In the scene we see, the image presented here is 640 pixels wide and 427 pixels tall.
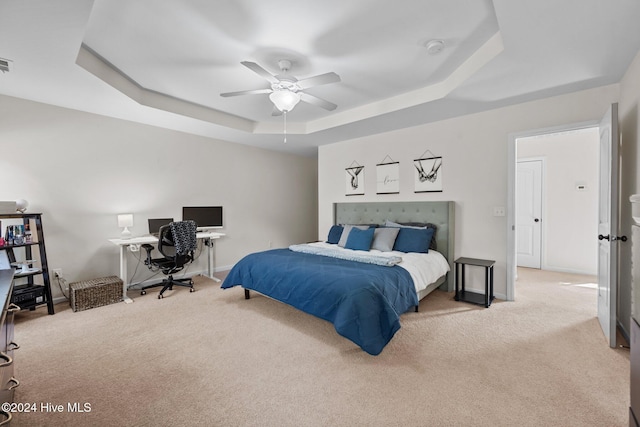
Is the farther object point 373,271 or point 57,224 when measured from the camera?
point 57,224

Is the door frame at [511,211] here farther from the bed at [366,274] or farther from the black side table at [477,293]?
the bed at [366,274]

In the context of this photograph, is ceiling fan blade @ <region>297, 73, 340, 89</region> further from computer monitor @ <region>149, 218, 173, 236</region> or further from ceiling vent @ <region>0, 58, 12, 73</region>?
computer monitor @ <region>149, 218, 173, 236</region>

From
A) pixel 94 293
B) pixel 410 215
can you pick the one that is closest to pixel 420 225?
pixel 410 215

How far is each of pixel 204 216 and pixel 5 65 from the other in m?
2.83

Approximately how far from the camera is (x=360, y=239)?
3.83 meters

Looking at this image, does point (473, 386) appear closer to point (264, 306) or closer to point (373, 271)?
point (373, 271)

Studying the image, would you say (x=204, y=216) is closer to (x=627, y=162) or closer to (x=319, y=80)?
(x=319, y=80)

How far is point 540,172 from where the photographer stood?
5102mm

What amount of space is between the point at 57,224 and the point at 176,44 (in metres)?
2.81


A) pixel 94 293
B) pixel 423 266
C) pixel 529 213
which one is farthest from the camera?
pixel 529 213

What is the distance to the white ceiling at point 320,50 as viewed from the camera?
1932mm

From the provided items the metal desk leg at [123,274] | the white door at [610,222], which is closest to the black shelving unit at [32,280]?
the metal desk leg at [123,274]

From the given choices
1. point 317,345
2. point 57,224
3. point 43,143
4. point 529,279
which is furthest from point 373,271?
point 43,143

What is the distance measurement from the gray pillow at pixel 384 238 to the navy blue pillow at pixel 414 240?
0.08 meters
